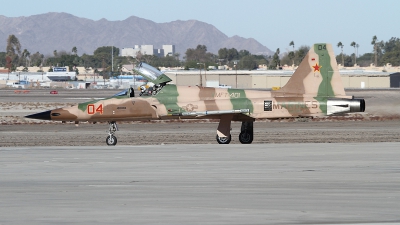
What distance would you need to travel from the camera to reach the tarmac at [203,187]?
9688mm

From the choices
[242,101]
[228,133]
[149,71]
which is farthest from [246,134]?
[149,71]

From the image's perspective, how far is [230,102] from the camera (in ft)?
74.0

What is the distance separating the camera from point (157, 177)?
13641mm

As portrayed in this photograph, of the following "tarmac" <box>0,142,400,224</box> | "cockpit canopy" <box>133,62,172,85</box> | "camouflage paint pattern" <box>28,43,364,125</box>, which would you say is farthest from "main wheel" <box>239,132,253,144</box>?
"tarmac" <box>0,142,400,224</box>

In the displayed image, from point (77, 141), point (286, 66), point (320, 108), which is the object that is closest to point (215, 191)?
point (320, 108)

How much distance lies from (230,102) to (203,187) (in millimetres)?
10484

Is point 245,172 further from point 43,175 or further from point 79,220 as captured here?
point 79,220

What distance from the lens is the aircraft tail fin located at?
2255 cm

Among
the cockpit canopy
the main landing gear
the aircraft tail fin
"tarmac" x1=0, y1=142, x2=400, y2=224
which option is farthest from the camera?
the main landing gear

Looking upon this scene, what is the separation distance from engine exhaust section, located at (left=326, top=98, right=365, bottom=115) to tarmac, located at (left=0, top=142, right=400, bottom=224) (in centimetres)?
317

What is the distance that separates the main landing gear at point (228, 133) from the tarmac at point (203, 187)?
3970 millimetres

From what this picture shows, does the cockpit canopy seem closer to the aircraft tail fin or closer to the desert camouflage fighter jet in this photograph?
the desert camouflage fighter jet

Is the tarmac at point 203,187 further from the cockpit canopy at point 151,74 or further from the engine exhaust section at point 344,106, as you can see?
the cockpit canopy at point 151,74

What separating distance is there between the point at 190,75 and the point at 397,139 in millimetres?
84433
